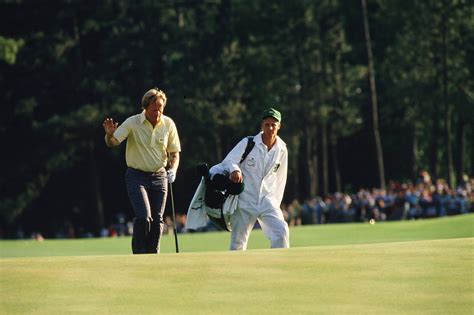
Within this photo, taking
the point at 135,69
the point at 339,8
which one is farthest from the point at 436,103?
the point at 135,69

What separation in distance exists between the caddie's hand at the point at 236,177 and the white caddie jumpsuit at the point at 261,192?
0.25 meters

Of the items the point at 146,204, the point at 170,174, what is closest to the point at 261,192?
the point at 170,174

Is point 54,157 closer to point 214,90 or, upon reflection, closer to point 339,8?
point 214,90

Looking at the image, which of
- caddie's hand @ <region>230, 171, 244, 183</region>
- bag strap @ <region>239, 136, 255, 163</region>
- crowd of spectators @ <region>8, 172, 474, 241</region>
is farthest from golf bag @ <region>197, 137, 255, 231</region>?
crowd of spectators @ <region>8, 172, 474, 241</region>

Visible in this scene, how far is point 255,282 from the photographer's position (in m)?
9.86

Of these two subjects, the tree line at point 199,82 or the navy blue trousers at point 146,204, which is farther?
the tree line at point 199,82

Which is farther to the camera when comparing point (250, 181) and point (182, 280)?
point (250, 181)

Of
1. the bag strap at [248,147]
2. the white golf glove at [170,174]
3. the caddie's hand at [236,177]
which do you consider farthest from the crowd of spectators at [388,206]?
the caddie's hand at [236,177]

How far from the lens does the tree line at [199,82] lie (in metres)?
60.0

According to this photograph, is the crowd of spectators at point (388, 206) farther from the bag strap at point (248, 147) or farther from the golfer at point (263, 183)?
the bag strap at point (248, 147)

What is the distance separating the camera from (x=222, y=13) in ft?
213

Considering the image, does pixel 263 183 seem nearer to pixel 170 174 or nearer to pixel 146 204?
pixel 170 174

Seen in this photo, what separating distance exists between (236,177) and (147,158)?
105cm

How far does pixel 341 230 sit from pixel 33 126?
27.7 m
